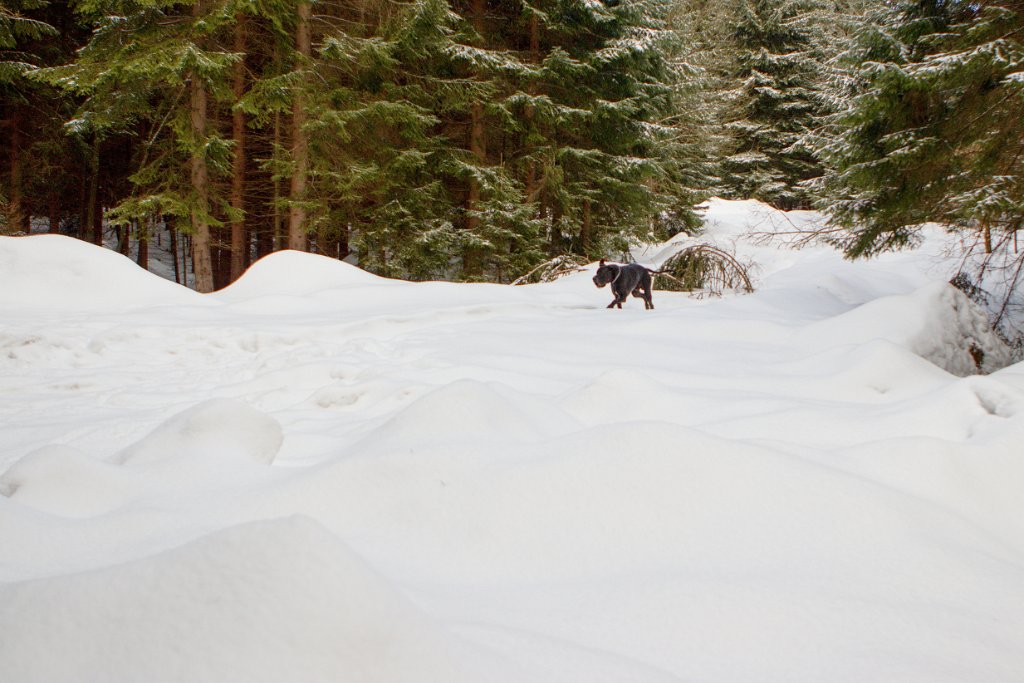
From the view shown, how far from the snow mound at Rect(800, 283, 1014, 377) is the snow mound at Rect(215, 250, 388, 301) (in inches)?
253

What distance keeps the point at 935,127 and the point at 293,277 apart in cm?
823

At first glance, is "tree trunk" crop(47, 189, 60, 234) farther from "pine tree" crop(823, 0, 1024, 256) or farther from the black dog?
"pine tree" crop(823, 0, 1024, 256)

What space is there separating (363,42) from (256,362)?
320 inches

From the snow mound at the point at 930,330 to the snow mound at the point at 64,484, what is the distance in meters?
4.72

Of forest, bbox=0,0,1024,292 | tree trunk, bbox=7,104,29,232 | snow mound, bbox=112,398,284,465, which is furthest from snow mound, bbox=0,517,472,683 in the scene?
tree trunk, bbox=7,104,29,232

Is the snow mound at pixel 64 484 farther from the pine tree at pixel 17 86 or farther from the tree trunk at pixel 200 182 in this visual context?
the pine tree at pixel 17 86

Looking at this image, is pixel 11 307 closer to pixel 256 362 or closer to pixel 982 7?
pixel 256 362

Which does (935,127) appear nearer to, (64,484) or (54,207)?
(64,484)

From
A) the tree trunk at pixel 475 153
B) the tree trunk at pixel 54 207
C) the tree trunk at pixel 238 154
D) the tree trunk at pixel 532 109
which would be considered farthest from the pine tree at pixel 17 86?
the tree trunk at pixel 532 109

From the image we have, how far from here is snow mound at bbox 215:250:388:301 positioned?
25.1 ft

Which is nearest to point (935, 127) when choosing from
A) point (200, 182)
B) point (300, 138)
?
point (300, 138)

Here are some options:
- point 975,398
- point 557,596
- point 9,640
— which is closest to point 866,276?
point 975,398

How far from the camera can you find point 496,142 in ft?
43.8

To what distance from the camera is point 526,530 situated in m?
1.46
